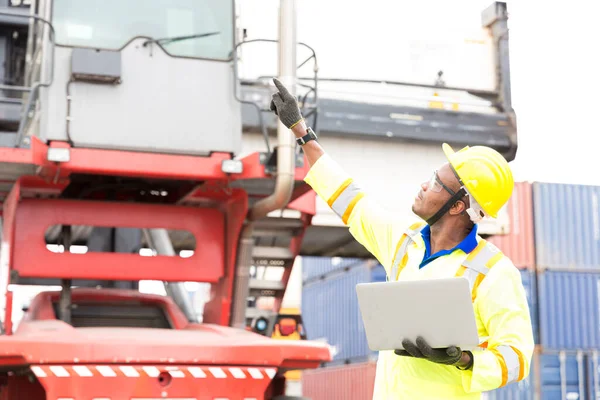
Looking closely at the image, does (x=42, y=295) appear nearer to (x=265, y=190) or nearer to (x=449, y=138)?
(x=265, y=190)

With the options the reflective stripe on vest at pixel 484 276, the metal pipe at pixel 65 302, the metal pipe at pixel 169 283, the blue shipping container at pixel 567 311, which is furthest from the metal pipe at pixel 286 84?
the blue shipping container at pixel 567 311

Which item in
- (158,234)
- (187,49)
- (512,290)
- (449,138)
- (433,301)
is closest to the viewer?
(433,301)

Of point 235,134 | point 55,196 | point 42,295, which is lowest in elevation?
point 42,295

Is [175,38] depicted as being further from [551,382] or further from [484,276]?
[551,382]

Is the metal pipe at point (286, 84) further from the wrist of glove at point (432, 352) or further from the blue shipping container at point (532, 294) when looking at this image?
the blue shipping container at point (532, 294)

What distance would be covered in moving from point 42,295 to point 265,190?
1.74 metres

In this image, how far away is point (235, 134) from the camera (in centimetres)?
670

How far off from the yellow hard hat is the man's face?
0.10 ft

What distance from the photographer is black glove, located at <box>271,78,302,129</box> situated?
125 inches

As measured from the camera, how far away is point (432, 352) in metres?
2.59

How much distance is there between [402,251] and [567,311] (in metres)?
13.6

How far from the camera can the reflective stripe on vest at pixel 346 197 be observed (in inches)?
126

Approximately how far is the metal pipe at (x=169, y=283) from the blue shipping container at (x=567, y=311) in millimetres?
9543

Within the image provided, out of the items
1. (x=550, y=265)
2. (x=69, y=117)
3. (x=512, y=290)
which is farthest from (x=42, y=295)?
(x=550, y=265)
